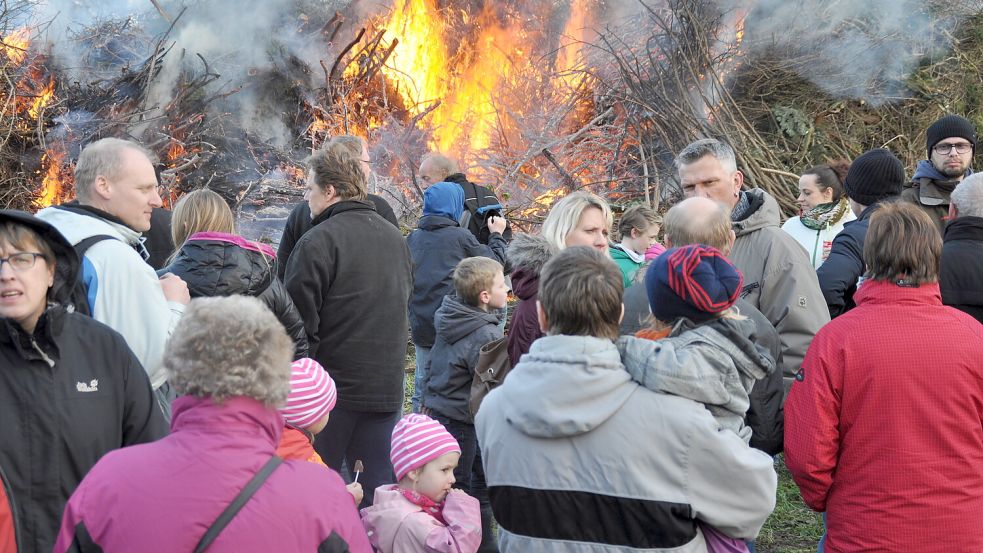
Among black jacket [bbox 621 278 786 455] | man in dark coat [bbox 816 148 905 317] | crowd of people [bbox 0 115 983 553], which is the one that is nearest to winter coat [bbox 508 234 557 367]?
A: crowd of people [bbox 0 115 983 553]

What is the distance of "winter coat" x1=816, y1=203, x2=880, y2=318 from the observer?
4.68 m

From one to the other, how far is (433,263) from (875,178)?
Result: 268 centimetres

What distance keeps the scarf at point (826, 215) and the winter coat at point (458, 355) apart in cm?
237

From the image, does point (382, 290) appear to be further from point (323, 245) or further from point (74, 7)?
point (74, 7)

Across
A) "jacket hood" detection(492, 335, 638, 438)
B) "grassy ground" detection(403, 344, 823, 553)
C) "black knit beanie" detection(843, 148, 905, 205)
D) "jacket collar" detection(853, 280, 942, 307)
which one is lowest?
"grassy ground" detection(403, 344, 823, 553)

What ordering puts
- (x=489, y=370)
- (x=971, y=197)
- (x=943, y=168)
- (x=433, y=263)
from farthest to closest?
(x=433, y=263) < (x=943, y=168) < (x=489, y=370) < (x=971, y=197)

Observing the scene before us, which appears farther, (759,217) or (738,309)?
(759,217)

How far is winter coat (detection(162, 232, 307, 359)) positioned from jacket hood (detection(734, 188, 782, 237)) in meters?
2.11

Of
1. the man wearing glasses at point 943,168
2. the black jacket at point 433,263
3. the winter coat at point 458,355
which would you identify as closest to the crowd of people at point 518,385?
the winter coat at point 458,355

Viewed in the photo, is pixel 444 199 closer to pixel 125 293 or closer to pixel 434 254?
pixel 434 254

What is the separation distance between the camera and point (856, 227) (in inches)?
187

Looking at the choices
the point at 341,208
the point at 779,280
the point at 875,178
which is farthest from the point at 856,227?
the point at 341,208

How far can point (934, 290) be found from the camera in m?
3.22

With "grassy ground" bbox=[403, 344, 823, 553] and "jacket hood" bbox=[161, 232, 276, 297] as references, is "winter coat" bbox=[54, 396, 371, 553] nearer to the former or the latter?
"jacket hood" bbox=[161, 232, 276, 297]
